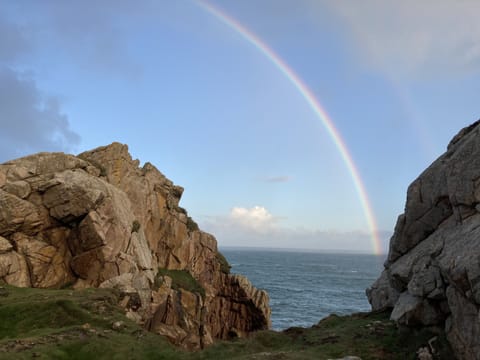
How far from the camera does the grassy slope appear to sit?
2328cm

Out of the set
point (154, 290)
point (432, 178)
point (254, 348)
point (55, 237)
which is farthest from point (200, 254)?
point (432, 178)

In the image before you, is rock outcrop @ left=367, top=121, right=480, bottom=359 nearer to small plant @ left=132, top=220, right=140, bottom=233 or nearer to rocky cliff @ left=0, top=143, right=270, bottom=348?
rocky cliff @ left=0, top=143, right=270, bottom=348

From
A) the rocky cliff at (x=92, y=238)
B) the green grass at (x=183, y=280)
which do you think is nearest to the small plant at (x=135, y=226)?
the rocky cliff at (x=92, y=238)

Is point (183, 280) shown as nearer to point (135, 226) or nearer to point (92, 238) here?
point (135, 226)

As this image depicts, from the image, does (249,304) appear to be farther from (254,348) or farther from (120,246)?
(254,348)

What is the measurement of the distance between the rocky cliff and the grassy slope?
9.08 metres

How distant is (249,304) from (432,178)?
55295 mm

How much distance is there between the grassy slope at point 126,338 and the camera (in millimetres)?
23281

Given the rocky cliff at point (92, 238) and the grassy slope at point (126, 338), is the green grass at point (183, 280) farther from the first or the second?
the grassy slope at point (126, 338)

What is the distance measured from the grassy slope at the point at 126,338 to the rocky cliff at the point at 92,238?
29.8ft

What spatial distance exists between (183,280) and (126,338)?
37.8 meters

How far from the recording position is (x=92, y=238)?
47.5 metres

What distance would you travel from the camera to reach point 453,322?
2086cm

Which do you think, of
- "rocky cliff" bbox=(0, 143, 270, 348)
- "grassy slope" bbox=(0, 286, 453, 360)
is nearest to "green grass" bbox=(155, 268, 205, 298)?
"rocky cliff" bbox=(0, 143, 270, 348)
